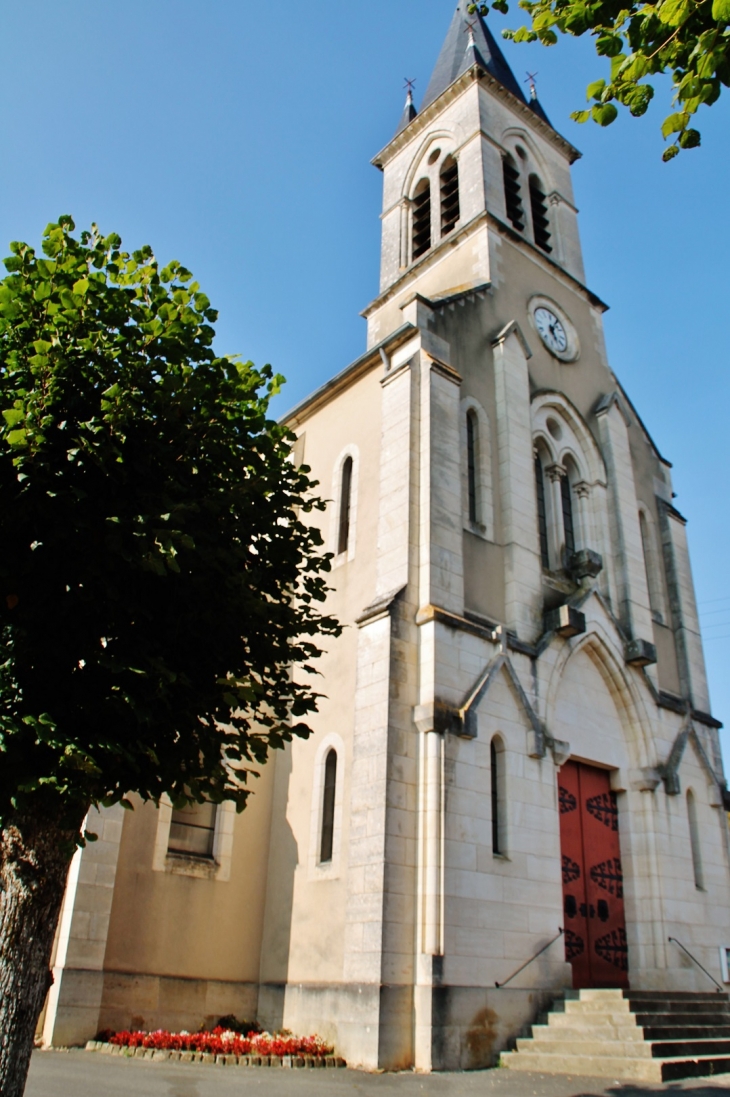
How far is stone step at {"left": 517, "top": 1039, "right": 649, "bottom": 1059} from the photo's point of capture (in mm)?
9953

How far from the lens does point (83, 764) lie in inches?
235

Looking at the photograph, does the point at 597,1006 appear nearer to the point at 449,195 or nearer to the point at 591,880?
the point at 591,880

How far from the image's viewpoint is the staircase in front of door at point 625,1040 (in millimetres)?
9703

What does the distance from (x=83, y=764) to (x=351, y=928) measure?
20.5 ft

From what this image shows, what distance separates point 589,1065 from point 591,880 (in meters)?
3.91

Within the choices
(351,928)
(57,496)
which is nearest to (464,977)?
(351,928)

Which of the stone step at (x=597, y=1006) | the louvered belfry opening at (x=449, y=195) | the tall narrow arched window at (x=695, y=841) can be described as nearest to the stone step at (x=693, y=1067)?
the stone step at (x=597, y=1006)

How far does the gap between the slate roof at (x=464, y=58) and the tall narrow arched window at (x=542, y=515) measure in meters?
10.9

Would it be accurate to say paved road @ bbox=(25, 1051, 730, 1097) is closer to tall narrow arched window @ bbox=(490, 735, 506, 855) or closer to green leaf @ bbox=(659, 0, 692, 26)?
tall narrow arched window @ bbox=(490, 735, 506, 855)

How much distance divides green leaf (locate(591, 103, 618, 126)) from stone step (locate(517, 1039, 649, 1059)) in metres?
9.46

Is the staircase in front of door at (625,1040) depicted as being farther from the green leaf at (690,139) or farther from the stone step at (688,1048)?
the green leaf at (690,139)

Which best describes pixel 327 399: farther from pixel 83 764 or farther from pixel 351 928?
pixel 83 764

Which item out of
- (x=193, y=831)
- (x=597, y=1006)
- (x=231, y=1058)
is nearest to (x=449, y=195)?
(x=193, y=831)

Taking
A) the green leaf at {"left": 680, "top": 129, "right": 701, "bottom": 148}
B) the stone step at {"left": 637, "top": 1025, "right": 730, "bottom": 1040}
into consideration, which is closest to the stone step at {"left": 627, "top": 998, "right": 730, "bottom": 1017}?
the stone step at {"left": 637, "top": 1025, "right": 730, "bottom": 1040}
